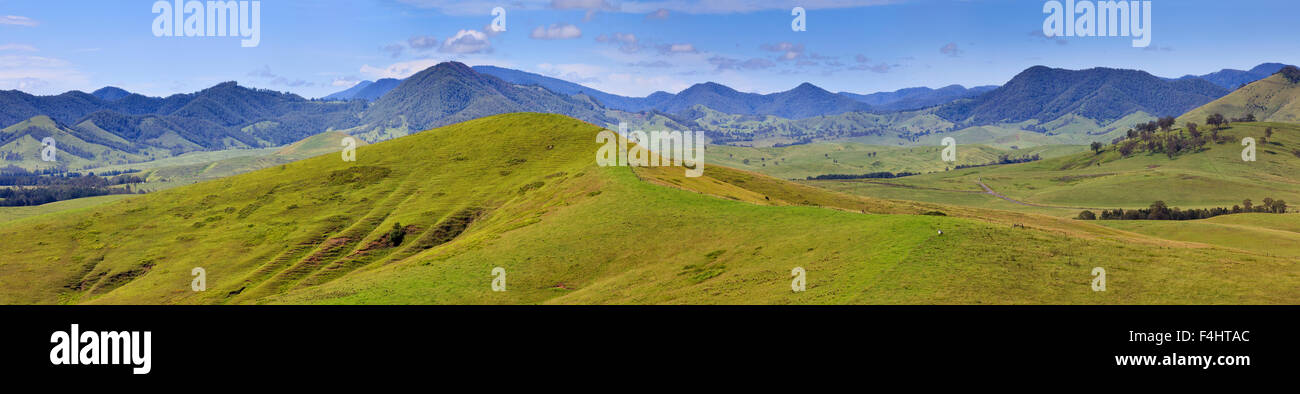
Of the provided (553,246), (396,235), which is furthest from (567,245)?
(396,235)

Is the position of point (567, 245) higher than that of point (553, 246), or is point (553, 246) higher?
point (567, 245)

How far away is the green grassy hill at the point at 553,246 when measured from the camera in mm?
48812

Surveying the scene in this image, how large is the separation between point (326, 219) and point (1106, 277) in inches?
5254

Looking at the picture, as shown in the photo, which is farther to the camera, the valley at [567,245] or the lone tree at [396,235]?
the lone tree at [396,235]

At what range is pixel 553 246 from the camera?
8169 centimetres

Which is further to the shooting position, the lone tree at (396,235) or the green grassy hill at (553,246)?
the lone tree at (396,235)

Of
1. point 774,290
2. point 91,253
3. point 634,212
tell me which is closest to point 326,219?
point 91,253

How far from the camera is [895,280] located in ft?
160

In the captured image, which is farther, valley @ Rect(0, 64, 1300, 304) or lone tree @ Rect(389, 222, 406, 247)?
lone tree @ Rect(389, 222, 406, 247)

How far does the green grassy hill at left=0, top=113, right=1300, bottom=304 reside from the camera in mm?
48812

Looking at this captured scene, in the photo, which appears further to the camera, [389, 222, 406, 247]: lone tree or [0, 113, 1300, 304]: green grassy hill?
[389, 222, 406, 247]: lone tree

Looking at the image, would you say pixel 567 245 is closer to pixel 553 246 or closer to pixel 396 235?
pixel 553 246
